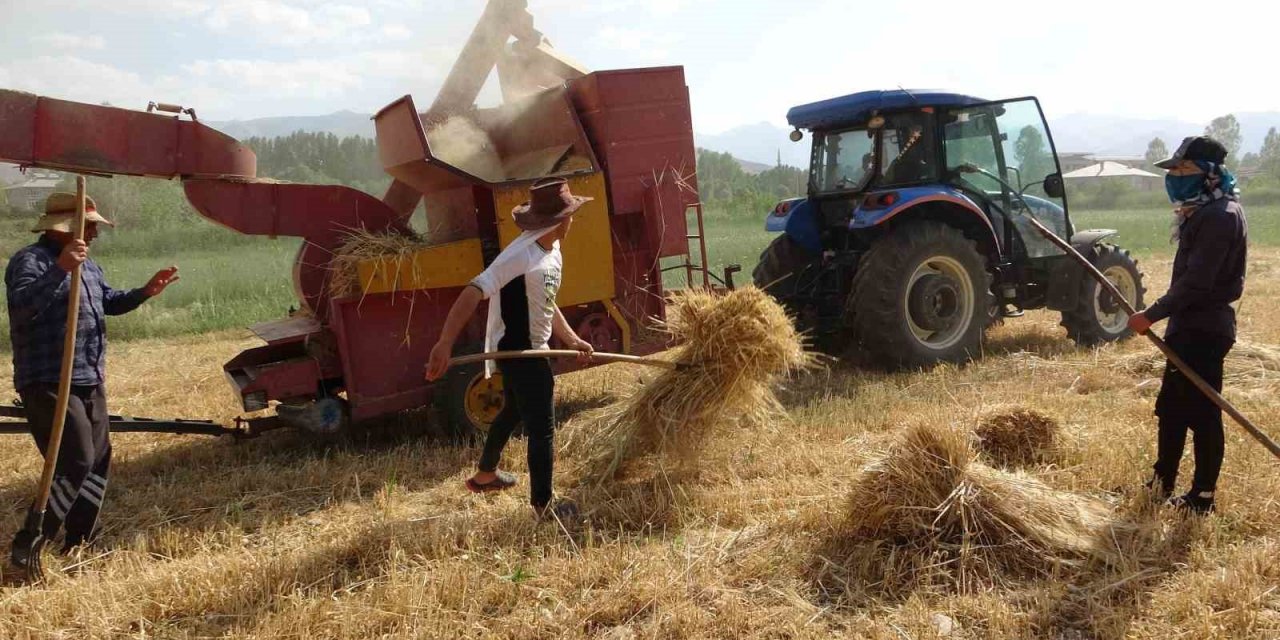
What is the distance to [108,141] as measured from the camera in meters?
4.50

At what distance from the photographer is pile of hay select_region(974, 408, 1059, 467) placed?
14.1 feet

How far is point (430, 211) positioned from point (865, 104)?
10.9 feet

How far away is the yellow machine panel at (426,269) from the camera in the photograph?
4.96 metres

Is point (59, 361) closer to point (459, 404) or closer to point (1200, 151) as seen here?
point (459, 404)

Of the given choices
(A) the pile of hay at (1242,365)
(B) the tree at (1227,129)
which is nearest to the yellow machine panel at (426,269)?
(A) the pile of hay at (1242,365)

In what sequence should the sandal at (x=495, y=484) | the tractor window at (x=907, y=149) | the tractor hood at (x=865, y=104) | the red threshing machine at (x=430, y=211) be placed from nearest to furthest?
the sandal at (x=495, y=484) → the red threshing machine at (x=430, y=211) → the tractor hood at (x=865, y=104) → the tractor window at (x=907, y=149)

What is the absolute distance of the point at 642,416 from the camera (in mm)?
4551

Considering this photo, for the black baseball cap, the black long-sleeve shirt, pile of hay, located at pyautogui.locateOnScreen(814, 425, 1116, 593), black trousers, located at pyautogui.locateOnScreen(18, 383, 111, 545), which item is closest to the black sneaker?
pile of hay, located at pyautogui.locateOnScreen(814, 425, 1116, 593)

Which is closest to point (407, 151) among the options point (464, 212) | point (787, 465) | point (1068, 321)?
point (464, 212)

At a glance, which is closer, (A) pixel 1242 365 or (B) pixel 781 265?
(A) pixel 1242 365

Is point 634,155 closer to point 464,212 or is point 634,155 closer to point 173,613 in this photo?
point 464,212

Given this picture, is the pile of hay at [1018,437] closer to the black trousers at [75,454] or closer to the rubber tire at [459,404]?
the rubber tire at [459,404]

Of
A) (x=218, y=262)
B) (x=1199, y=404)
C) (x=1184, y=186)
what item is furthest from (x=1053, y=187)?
(x=218, y=262)

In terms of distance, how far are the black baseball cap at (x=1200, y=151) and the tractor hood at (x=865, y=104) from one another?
10.5 feet
